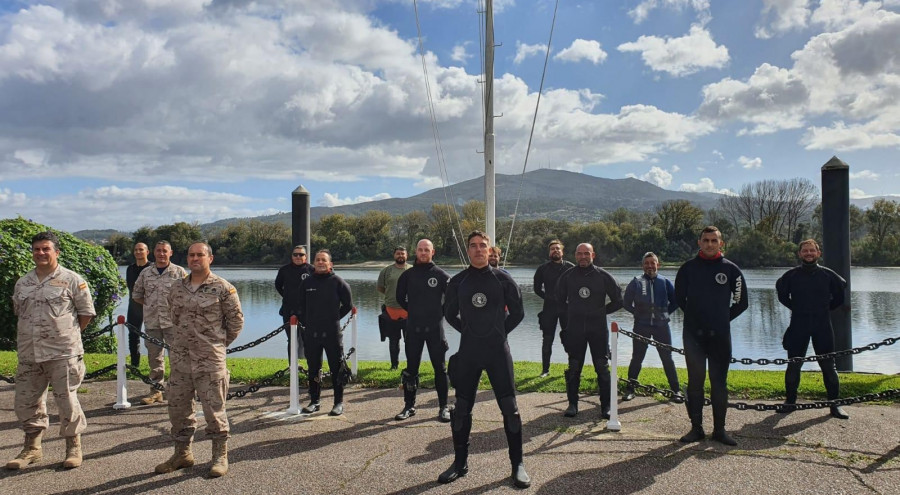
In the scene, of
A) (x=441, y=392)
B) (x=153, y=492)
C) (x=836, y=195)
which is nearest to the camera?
(x=153, y=492)

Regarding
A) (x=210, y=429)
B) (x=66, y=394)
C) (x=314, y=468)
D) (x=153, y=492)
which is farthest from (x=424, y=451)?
(x=66, y=394)

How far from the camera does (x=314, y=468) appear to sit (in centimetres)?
482

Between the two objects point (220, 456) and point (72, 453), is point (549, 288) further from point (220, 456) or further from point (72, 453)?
point (72, 453)

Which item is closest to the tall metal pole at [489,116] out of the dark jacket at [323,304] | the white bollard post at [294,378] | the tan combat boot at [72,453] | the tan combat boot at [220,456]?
the dark jacket at [323,304]

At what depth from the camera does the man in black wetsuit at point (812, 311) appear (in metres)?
6.57

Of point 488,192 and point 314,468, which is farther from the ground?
point 488,192

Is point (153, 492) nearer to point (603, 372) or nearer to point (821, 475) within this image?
point (603, 372)

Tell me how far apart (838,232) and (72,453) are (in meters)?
10.3

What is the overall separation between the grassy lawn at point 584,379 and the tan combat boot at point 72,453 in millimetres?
3164

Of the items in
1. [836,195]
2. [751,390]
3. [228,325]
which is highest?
[836,195]

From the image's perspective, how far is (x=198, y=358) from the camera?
15.2 feet

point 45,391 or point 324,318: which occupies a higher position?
point 324,318

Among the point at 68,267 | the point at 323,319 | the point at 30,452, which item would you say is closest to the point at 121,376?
the point at 30,452

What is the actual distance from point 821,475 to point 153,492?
17.1ft
